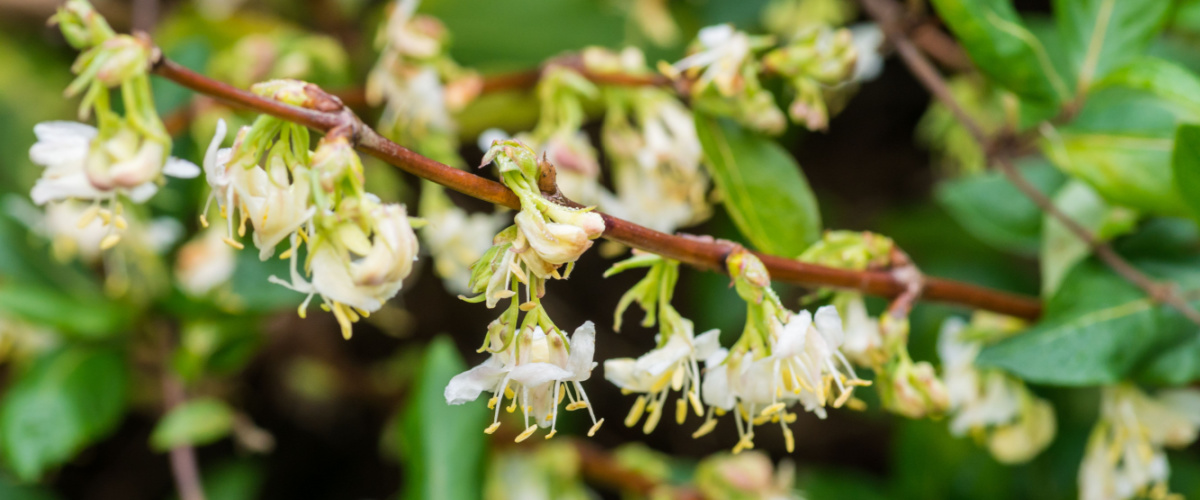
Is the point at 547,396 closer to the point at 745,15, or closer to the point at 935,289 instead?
the point at 935,289

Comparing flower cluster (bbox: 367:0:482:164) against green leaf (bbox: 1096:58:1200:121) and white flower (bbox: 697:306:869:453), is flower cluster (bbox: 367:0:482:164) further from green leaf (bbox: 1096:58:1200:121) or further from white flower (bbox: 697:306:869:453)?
green leaf (bbox: 1096:58:1200:121)

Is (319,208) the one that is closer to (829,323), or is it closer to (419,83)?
(829,323)

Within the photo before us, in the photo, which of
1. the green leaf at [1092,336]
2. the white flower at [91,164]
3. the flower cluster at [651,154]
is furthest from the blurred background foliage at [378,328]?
the white flower at [91,164]

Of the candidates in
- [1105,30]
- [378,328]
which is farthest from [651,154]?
[378,328]

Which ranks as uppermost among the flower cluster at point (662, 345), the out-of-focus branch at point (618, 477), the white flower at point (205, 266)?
the flower cluster at point (662, 345)

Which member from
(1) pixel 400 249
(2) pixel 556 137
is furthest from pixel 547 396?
(2) pixel 556 137

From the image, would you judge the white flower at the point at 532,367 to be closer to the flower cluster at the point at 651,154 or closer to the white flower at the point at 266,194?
the white flower at the point at 266,194
